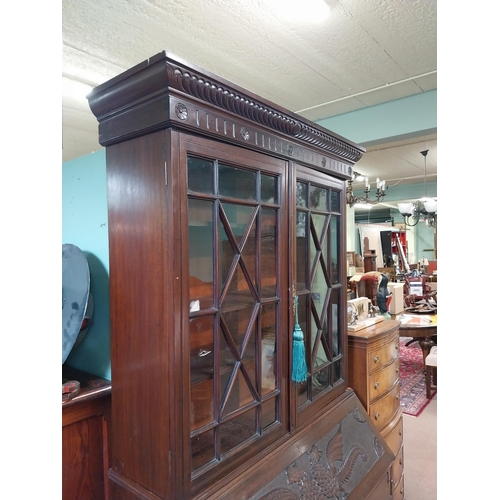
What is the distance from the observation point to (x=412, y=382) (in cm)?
407

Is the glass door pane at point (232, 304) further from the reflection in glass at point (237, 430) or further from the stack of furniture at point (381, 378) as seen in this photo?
the stack of furniture at point (381, 378)

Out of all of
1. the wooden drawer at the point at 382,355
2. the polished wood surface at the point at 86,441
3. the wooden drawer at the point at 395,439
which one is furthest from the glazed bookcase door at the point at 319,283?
the polished wood surface at the point at 86,441

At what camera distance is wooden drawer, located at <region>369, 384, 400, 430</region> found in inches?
76.4

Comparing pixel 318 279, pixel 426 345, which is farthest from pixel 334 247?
pixel 426 345

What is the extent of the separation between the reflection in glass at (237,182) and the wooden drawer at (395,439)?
162 cm

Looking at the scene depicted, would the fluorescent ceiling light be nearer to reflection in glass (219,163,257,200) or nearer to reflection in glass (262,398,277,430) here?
reflection in glass (219,163,257,200)

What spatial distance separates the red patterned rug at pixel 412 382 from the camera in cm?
348

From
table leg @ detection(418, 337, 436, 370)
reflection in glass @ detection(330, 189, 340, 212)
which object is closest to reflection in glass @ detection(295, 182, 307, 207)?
reflection in glass @ detection(330, 189, 340, 212)

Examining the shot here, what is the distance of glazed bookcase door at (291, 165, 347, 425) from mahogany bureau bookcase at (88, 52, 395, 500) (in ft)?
0.05

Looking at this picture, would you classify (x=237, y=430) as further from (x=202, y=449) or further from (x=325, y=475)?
(x=325, y=475)
